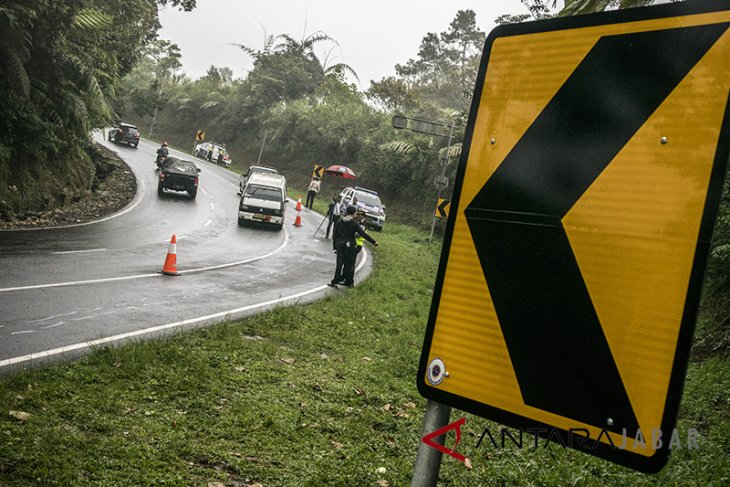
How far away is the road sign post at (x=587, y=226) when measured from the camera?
110 cm

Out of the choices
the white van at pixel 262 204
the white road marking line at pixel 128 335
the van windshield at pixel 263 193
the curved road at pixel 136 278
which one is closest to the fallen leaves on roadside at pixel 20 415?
the curved road at pixel 136 278

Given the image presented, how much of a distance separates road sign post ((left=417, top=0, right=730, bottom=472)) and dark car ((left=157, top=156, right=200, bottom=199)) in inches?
1192

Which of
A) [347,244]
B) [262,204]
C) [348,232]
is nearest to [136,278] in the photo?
[347,244]

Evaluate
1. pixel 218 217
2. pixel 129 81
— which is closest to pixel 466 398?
pixel 218 217

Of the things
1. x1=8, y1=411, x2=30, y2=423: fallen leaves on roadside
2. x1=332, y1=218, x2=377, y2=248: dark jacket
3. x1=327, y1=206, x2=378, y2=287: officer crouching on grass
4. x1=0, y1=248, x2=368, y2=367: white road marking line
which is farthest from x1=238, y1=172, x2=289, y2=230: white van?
x1=8, y1=411, x2=30, y2=423: fallen leaves on roadside

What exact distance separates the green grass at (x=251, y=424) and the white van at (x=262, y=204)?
1643 cm

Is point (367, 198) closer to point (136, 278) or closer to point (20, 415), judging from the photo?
point (136, 278)

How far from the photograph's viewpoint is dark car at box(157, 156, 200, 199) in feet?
97.4

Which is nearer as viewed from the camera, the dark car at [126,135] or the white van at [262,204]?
the white van at [262,204]

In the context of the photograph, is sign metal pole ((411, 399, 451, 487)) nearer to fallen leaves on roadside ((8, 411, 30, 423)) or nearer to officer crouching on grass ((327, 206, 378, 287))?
fallen leaves on roadside ((8, 411, 30, 423))

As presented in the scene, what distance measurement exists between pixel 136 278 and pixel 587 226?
1204 cm

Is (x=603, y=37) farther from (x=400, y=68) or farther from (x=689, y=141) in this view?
(x=400, y=68)

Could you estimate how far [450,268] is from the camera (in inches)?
55.4

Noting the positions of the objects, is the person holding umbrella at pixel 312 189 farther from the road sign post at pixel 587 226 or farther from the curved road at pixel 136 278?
the road sign post at pixel 587 226
